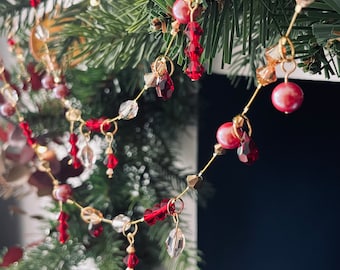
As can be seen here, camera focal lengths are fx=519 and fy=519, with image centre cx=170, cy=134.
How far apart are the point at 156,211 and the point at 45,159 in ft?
0.59

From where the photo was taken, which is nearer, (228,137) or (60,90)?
(228,137)

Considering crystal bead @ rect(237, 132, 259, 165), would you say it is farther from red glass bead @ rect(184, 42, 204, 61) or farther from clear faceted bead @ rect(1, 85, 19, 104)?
clear faceted bead @ rect(1, 85, 19, 104)

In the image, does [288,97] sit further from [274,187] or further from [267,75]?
[274,187]

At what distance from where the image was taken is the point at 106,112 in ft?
1.64

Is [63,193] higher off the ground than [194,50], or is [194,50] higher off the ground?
[194,50]

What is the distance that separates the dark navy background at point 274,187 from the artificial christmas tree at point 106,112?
3cm

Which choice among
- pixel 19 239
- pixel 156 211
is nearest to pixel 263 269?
pixel 156 211

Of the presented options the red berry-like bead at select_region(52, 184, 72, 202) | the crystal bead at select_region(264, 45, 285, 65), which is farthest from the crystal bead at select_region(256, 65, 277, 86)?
the red berry-like bead at select_region(52, 184, 72, 202)

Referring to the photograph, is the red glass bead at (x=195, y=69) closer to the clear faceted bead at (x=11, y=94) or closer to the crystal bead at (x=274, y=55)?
the crystal bead at (x=274, y=55)

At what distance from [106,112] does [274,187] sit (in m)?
0.17

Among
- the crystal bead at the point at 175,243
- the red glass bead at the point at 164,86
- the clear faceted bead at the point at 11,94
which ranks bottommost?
the crystal bead at the point at 175,243

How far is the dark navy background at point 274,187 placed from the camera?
427mm

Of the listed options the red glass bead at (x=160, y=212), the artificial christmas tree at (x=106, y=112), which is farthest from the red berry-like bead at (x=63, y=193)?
the red glass bead at (x=160, y=212)

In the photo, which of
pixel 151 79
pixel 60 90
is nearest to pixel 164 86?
pixel 151 79
